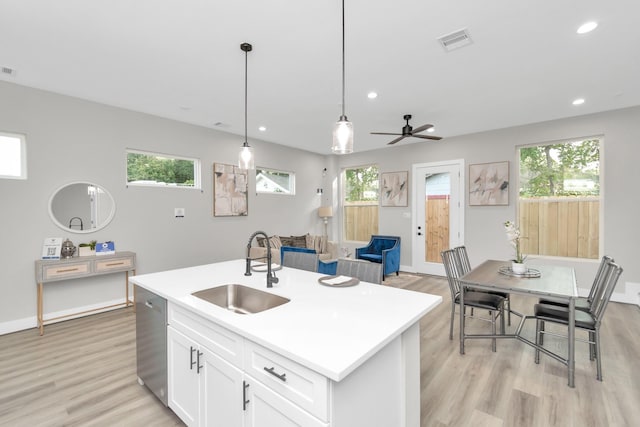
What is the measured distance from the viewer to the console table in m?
3.20

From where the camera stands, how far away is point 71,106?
3604 millimetres

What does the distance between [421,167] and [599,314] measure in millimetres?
4151

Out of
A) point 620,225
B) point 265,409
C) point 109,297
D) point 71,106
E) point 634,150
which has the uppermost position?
point 71,106

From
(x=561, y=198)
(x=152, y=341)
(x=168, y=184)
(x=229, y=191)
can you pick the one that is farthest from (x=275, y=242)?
(x=561, y=198)

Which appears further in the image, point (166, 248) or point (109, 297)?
point (166, 248)

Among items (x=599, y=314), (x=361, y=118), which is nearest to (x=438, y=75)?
(x=361, y=118)

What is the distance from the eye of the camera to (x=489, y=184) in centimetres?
515

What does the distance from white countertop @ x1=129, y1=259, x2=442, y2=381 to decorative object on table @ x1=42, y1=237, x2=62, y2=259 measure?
2069 mm

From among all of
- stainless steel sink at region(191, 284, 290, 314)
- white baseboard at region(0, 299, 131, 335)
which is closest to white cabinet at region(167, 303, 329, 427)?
stainless steel sink at region(191, 284, 290, 314)

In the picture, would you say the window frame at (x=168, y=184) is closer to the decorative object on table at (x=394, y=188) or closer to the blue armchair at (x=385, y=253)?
the blue armchair at (x=385, y=253)

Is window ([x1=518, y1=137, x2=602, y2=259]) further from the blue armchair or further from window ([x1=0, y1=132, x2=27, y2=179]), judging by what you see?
window ([x1=0, y1=132, x2=27, y2=179])

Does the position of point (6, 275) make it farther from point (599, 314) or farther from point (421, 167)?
point (421, 167)

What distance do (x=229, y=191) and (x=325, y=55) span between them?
→ 3283 mm

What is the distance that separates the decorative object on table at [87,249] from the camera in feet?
11.8
